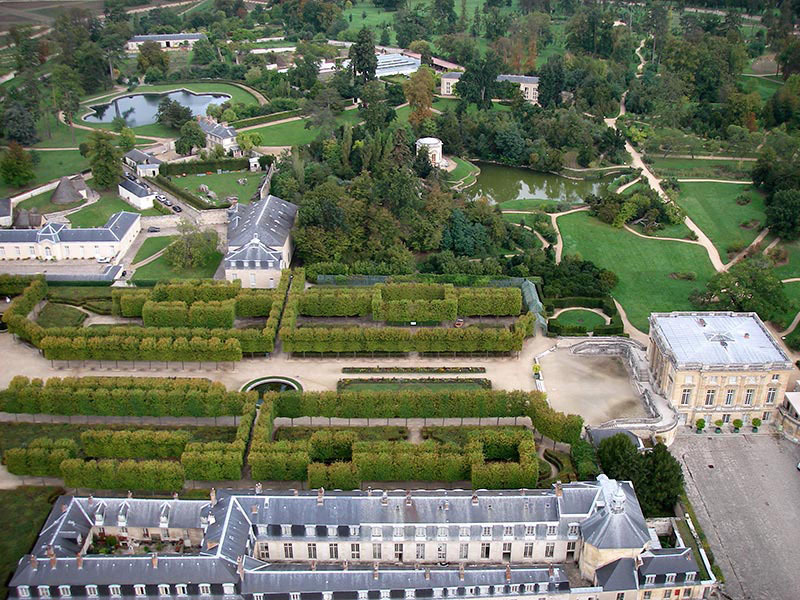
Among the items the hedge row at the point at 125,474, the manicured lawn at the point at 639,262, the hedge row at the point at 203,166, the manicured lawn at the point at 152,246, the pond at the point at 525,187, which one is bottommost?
the pond at the point at 525,187

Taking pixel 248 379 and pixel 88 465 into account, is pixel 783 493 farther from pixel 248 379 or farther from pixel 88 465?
pixel 88 465

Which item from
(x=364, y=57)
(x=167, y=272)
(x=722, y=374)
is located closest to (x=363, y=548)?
(x=722, y=374)

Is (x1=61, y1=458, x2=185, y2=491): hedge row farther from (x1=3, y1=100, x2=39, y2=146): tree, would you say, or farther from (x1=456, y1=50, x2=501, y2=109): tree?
(x1=456, y1=50, x2=501, y2=109): tree

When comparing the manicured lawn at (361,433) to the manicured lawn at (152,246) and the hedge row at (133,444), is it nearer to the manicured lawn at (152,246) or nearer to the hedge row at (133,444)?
the hedge row at (133,444)

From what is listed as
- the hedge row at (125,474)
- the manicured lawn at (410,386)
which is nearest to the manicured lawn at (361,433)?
the manicured lawn at (410,386)

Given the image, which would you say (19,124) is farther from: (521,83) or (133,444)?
(521,83)

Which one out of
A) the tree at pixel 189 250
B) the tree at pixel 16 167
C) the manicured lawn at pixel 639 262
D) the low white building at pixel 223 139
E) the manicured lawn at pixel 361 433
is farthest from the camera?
the low white building at pixel 223 139
